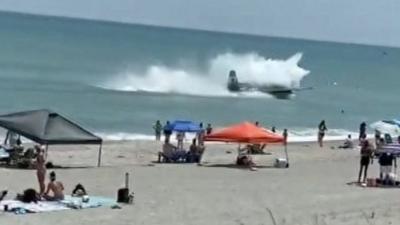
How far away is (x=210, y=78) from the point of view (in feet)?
312

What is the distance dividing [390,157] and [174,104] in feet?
142

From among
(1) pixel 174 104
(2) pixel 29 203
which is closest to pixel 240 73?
(1) pixel 174 104

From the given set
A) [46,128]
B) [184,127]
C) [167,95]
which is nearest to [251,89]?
[167,95]

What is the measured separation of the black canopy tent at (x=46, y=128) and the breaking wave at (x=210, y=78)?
53.2 metres

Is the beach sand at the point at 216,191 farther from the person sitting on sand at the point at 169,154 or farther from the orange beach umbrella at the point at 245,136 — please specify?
the orange beach umbrella at the point at 245,136

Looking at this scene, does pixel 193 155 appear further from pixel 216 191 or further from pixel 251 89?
pixel 251 89

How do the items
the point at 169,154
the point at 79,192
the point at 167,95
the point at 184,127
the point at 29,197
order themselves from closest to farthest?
the point at 29,197 → the point at 79,192 → the point at 169,154 → the point at 184,127 → the point at 167,95

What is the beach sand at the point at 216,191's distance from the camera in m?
17.7

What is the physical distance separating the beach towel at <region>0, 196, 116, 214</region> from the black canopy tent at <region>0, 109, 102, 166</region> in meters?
6.18

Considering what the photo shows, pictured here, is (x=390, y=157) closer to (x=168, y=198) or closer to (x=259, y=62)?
(x=168, y=198)

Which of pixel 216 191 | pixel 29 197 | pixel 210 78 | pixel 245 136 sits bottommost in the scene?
pixel 29 197

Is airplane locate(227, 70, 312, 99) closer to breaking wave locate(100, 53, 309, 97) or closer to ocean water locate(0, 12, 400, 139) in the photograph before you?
breaking wave locate(100, 53, 309, 97)

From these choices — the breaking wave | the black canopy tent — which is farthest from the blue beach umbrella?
the breaking wave

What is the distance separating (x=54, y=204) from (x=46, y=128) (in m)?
7.15
